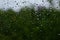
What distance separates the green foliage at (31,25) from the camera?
152 inches

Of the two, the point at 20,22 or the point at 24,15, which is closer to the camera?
the point at 20,22

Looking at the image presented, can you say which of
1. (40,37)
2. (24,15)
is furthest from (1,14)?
(40,37)

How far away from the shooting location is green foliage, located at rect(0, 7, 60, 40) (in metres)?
3.87

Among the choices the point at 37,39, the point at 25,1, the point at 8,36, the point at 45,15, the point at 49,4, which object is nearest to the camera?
the point at 37,39

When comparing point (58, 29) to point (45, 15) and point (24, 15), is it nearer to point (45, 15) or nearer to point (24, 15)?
point (45, 15)

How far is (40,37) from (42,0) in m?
1.29

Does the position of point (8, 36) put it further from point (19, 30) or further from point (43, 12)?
point (43, 12)

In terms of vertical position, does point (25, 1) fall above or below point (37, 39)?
above

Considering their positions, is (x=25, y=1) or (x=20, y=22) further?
(x=25, y=1)

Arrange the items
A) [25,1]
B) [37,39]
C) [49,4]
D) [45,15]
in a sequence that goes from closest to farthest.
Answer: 1. [37,39]
2. [45,15]
3. [49,4]
4. [25,1]

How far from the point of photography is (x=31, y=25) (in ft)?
13.5

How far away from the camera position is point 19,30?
13.4 feet

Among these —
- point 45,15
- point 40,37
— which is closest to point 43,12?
point 45,15

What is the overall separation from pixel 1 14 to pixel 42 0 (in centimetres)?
100
